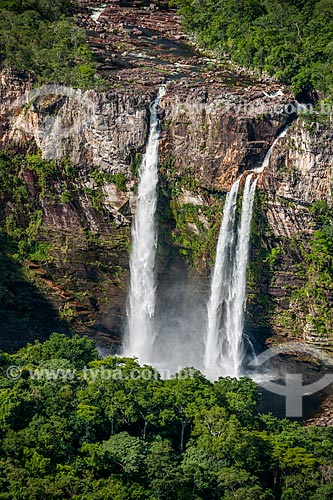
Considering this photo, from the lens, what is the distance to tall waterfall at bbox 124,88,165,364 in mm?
54344

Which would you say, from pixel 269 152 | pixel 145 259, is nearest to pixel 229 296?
pixel 145 259

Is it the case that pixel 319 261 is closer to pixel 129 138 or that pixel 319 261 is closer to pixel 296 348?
pixel 296 348

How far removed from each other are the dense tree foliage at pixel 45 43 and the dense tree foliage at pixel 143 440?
1383cm

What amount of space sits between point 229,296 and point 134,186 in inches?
231

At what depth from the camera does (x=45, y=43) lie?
58.9 m

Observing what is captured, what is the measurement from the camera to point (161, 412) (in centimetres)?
4475

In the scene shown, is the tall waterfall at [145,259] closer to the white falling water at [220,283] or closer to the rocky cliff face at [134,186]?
the rocky cliff face at [134,186]

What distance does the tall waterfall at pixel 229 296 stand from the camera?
177ft

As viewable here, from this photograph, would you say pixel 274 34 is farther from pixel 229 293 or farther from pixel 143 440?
pixel 143 440

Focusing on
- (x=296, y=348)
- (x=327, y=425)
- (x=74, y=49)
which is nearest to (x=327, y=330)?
(x=296, y=348)

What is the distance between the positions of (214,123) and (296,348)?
9.61m

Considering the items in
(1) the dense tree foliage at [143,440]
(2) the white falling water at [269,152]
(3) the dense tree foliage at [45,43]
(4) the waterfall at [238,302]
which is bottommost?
(1) the dense tree foliage at [143,440]

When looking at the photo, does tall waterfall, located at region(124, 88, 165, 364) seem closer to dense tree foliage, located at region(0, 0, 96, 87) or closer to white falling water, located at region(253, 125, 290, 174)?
dense tree foliage, located at region(0, 0, 96, 87)

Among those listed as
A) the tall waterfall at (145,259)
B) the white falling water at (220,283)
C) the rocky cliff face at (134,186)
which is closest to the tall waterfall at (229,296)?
the white falling water at (220,283)
